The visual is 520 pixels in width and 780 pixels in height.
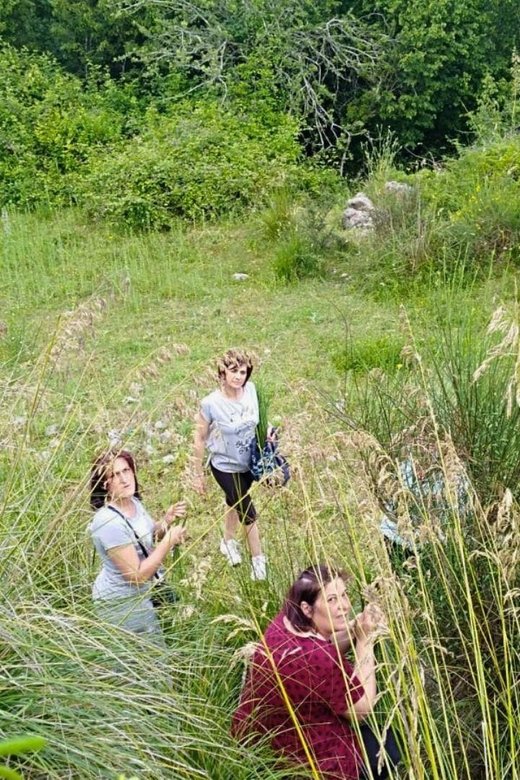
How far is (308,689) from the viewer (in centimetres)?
243

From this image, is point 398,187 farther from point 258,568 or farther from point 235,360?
point 258,568

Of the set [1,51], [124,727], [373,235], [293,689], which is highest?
[1,51]

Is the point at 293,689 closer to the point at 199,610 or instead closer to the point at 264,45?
the point at 199,610

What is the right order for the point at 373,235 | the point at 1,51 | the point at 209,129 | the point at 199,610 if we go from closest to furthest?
the point at 199,610
the point at 373,235
the point at 209,129
the point at 1,51

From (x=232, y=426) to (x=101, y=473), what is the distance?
1530mm

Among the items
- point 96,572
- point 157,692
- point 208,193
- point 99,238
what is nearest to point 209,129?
point 208,193

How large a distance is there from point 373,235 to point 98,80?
9.50 metres

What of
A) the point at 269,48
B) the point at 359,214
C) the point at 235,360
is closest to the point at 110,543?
the point at 235,360

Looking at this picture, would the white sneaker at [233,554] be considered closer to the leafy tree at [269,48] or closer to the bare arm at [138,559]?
the bare arm at [138,559]

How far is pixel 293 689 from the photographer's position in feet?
8.04

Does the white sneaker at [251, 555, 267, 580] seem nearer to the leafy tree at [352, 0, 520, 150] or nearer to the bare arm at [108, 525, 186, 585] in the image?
the bare arm at [108, 525, 186, 585]

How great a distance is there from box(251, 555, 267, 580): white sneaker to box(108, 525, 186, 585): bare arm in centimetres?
29

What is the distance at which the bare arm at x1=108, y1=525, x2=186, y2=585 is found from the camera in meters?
2.79

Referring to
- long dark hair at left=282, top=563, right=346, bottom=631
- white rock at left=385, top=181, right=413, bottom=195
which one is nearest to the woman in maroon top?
long dark hair at left=282, top=563, right=346, bottom=631
